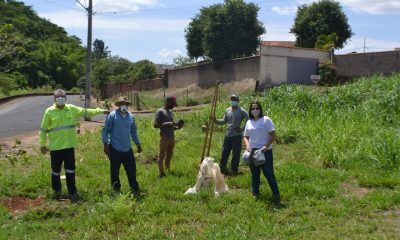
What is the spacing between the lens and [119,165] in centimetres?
870

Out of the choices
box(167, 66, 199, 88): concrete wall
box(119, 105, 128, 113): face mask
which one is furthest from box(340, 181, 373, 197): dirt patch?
box(167, 66, 199, 88): concrete wall

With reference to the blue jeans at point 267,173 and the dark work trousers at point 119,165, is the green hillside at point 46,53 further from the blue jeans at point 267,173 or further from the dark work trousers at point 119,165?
the blue jeans at point 267,173

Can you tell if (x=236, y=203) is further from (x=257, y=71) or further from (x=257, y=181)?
(x=257, y=71)

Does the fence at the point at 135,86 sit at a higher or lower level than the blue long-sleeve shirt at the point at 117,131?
higher

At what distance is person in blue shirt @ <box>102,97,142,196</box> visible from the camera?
8.61m

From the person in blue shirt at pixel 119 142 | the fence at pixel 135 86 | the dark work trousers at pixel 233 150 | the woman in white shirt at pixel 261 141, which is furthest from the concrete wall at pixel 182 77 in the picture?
the woman in white shirt at pixel 261 141

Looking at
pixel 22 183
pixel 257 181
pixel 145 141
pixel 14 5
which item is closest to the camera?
pixel 257 181

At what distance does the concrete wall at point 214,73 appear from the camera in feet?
117

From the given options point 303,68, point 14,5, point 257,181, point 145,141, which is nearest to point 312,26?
point 303,68

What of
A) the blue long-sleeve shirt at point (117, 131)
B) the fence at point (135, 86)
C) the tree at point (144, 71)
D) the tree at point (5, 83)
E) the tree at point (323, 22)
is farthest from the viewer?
the tree at point (144, 71)

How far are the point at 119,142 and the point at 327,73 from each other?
27230 mm

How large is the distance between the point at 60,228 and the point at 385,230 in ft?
14.1

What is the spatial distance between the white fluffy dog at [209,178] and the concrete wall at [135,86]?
43.3 metres

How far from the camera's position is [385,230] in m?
6.56
